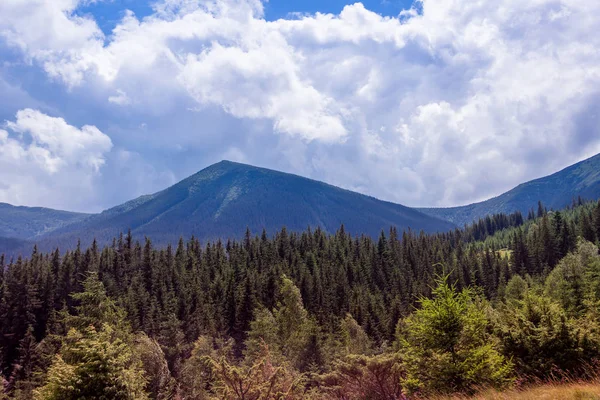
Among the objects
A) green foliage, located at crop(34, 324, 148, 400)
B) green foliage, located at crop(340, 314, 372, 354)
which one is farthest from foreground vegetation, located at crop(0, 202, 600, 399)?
green foliage, located at crop(340, 314, 372, 354)

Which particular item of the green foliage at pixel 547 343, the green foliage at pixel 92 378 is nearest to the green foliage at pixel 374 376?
the green foliage at pixel 547 343

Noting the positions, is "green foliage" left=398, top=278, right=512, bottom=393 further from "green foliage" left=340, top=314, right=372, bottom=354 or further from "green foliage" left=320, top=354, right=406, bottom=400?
"green foliage" left=340, top=314, right=372, bottom=354

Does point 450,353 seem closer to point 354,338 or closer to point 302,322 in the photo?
point 354,338

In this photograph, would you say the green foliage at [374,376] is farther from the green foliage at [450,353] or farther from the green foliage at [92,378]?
the green foliage at [92,378]

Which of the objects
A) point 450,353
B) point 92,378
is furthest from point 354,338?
point 92,378

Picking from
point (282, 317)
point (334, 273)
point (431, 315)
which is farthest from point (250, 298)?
point (431, 315)

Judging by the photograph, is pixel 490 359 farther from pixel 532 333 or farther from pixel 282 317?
pixel 282 317

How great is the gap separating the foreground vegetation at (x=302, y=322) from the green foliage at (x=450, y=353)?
0.07 metres

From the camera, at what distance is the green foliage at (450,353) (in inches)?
739

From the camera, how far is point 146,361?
38656 mm

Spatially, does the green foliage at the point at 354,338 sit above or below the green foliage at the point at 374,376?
below

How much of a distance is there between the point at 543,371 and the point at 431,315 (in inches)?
233

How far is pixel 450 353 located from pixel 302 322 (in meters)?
53.0

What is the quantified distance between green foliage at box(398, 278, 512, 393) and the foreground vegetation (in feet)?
0.23
